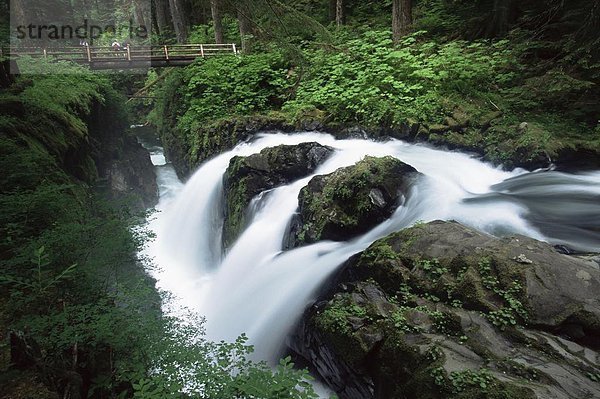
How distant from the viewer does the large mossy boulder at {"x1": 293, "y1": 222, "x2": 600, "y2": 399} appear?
3.21 metres

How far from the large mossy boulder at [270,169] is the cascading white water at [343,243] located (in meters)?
0.27

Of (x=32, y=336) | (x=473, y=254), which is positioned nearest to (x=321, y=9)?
(x=473, y=254)

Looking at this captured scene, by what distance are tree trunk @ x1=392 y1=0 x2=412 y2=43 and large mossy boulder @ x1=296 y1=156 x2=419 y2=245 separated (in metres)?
7.07

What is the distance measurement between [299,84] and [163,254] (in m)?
6.66

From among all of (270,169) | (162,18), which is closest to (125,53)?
(162,18)

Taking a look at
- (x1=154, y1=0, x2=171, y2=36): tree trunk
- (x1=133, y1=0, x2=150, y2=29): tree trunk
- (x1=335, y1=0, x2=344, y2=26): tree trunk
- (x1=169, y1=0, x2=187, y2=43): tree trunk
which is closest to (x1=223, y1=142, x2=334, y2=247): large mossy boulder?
(x1=335, y1=0, x2=344, y2=26): tree trunk

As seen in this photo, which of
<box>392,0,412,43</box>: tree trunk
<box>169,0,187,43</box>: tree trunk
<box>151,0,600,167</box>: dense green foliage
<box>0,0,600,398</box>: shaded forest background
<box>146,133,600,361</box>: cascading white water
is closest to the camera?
<box>0,0,600,398</box>: shaded forest background

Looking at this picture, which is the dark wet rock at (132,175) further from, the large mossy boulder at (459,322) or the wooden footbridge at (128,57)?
the large mossy boulder at (459,322)

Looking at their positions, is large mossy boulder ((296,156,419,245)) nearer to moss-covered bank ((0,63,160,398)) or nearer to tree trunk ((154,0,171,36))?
moss-covered bank ((0,63,160,398))

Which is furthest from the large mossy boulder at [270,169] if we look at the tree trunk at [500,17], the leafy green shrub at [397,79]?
the tree trunk at [500,17]

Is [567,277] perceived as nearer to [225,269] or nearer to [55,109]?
[225,269]

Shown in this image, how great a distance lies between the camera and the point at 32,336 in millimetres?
3291

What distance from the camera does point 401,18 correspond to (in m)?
11.9

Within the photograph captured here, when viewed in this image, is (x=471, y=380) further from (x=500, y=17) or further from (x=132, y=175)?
(x=132, y=175)
